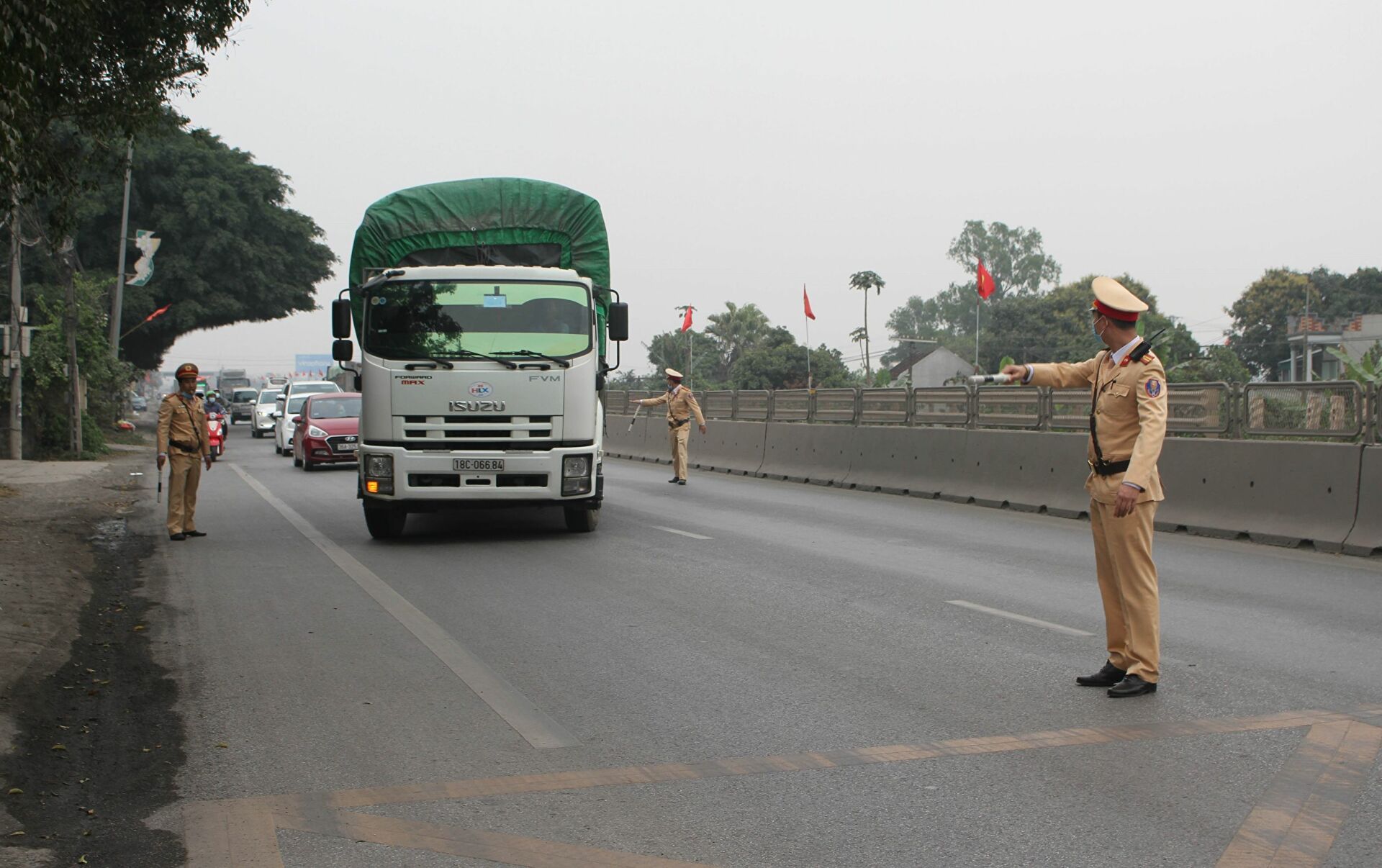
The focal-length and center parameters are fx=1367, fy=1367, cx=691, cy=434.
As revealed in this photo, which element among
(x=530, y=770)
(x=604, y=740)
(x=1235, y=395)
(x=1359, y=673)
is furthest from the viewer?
(x=1235, y=395)

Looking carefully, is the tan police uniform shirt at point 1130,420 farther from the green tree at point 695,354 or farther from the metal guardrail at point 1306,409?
the green tree at point 695,354

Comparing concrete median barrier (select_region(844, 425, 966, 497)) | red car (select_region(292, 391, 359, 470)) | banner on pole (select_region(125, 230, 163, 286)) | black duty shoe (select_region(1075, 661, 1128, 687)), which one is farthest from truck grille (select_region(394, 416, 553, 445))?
banner on pole (select_region(125, 230, 163, 286))

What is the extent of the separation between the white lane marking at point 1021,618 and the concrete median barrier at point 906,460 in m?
9.46

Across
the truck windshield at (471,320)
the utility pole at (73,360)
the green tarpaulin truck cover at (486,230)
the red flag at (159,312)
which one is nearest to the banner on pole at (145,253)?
the red flag at (159,312)

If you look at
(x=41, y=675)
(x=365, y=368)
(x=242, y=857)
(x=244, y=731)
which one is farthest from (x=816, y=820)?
(x=365, y=368)

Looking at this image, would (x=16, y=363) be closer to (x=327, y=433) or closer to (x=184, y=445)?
(x=327, y=433)

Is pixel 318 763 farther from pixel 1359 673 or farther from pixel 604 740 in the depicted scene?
pixel 1359 673

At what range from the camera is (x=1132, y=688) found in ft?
21.1

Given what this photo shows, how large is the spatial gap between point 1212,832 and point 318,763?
3.34 metres

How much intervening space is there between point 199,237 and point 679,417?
3653 centimetres

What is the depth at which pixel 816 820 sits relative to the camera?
464 cm

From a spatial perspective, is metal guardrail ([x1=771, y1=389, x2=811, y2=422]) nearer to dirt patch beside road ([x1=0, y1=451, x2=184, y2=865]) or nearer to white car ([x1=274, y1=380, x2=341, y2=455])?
white car ([x1=274, y1=380, x2=341, y2=455])

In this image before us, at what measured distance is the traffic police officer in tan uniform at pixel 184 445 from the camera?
13.7 metres

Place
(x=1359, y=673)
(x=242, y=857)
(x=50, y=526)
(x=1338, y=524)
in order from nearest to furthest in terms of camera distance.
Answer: (x=242, y=857) < (x=1359, y=673) < (x=1338, y=524) < (x=50, y=526)
